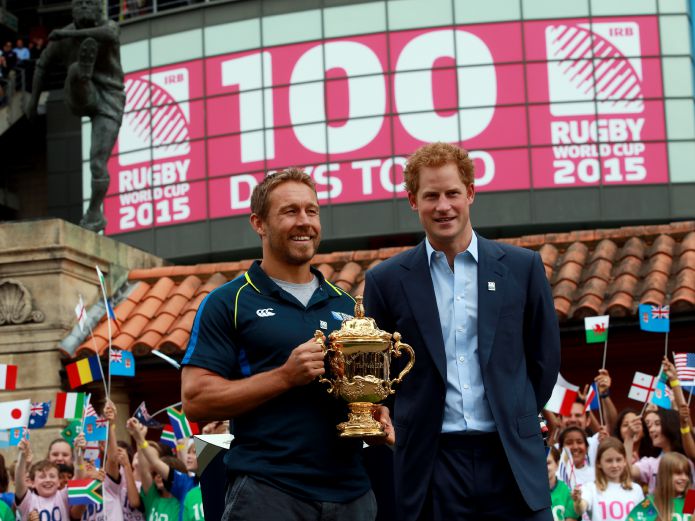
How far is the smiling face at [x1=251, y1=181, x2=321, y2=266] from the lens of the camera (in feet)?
16.3

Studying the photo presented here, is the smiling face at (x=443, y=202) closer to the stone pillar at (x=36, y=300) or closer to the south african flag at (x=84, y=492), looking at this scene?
the south african flag at (x=84, y=492)

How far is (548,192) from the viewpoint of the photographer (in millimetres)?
25000

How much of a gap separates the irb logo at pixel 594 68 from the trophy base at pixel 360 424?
20.9m

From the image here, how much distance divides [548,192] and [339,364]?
67.9ft

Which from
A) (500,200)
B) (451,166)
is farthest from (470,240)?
(500,200)

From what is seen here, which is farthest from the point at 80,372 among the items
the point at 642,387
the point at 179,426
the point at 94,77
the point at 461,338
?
the point at 461,338

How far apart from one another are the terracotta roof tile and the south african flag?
3445 mm

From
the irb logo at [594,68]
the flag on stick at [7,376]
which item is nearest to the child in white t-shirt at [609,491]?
the flag on stick at [7,376]

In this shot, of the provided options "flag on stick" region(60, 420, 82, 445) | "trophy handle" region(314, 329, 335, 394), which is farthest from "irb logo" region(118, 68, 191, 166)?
"trophy handle" region(314, 329, 335, 394)

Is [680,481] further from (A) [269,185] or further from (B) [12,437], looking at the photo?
(B) [12,437]

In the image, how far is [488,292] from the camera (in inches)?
193

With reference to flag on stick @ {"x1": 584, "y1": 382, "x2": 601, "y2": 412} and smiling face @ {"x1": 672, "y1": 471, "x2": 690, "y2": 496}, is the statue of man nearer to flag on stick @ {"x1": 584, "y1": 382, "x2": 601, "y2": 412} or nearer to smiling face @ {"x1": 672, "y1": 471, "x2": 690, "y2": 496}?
flag on stick @ {"x1": 584, "y1": 382, "x2": 601, "y2": 412}

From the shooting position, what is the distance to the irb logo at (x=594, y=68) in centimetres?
2492

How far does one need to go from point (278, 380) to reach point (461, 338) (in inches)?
28.4
